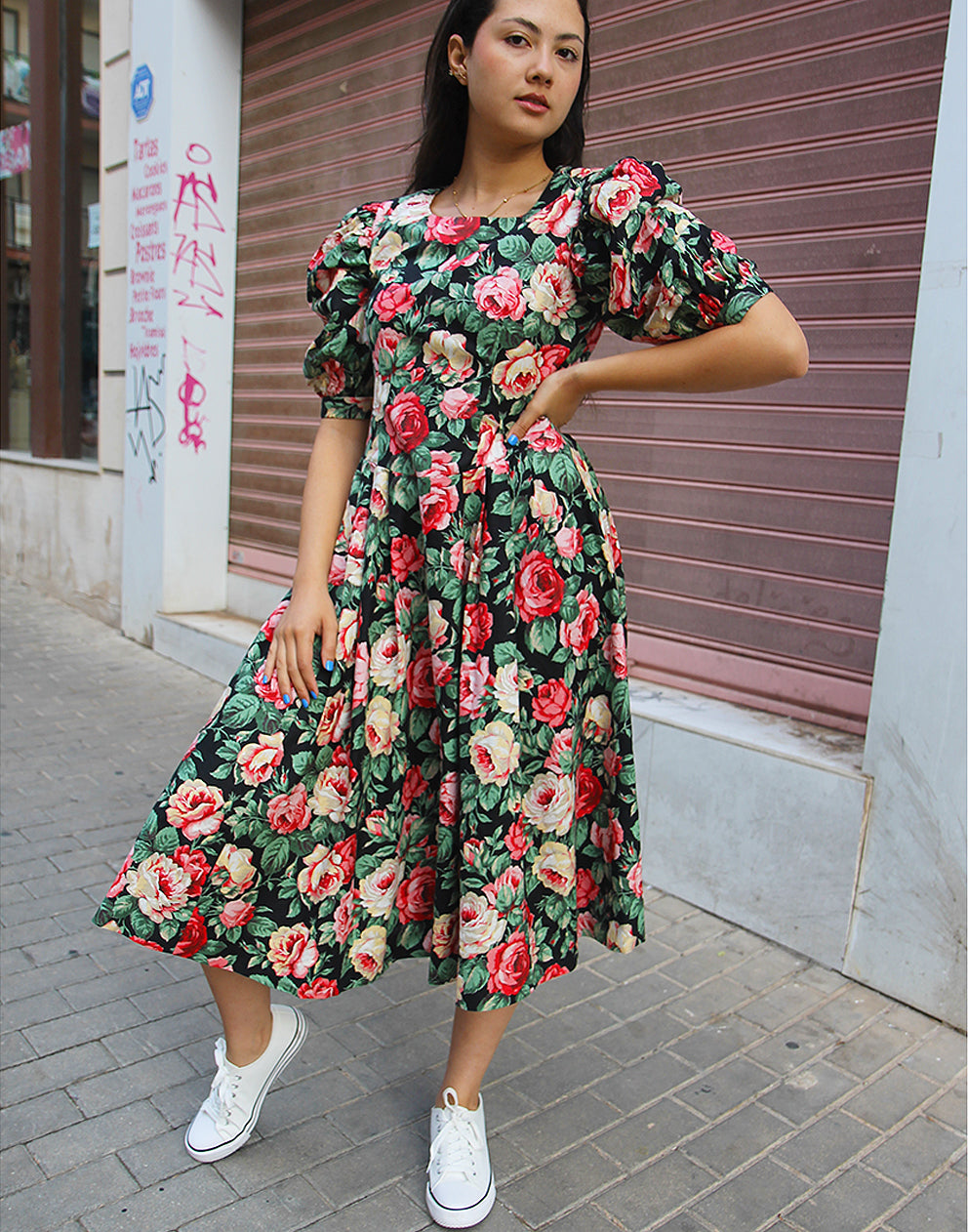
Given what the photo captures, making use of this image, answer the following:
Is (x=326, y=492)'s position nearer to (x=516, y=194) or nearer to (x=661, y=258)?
(x=516, y=194)

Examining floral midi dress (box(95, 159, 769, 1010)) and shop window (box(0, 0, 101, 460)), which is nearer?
floral midi dress (box(95, 159, 769, 1010))

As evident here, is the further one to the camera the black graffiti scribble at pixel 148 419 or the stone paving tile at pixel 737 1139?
the black graffiti scribble at pixel 148 419

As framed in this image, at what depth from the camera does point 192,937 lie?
1.84m

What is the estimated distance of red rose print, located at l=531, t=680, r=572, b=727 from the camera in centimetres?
183

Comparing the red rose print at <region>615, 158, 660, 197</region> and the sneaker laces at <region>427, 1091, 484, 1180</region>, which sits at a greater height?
the red rose print at <region>615, 158, 660, 197</region>

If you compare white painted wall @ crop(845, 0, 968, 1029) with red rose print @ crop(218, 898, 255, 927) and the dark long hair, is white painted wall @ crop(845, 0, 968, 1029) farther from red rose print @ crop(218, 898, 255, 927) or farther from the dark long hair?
red rose print @ crop(218, 898, 255, 927)

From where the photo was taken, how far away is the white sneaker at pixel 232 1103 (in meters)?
2.04

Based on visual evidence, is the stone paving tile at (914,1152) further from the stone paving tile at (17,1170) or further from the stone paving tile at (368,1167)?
the stone paving tile at (17,1170)

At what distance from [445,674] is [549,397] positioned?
0.50m

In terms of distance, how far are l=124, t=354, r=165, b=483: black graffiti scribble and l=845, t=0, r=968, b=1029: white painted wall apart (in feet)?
14.6

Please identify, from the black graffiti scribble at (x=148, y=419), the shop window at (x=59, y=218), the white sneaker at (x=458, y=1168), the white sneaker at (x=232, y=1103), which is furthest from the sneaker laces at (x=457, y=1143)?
the shop window at (x=59, y=218)

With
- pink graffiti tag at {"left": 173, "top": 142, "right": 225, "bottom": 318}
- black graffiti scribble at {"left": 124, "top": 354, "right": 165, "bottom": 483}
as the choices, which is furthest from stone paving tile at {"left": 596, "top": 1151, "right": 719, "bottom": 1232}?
pink graffiti tag at {"left": 173, "top": 142, "right": 225, "bottom": 318}

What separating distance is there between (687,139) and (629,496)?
119cm

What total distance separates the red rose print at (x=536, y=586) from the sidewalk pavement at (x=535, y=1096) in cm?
112
